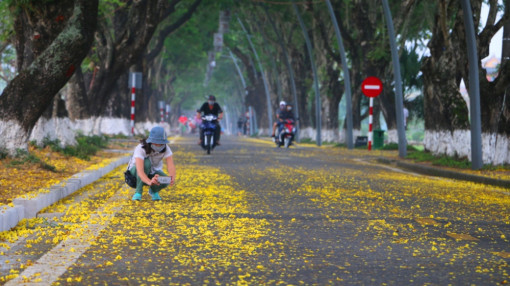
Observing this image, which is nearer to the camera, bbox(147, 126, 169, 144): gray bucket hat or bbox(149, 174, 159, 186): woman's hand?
bbox(149, 174, 159, 186): woman's hand

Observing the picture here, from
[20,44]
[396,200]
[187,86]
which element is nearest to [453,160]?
[396,200]

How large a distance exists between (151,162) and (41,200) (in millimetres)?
1638

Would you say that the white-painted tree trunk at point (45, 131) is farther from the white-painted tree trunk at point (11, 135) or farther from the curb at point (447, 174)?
the curb at point (447, 174)

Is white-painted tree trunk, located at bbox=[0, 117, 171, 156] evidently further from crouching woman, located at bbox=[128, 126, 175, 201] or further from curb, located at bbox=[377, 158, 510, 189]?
curb, located at bbox=[377, 158, 510, 189]

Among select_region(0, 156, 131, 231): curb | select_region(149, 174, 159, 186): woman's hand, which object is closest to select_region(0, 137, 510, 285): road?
select_region(0, 156, 131, 231): curb

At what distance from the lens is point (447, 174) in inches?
676

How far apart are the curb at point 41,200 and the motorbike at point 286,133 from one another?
59.8 ft

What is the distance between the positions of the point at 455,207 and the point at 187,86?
97.5m

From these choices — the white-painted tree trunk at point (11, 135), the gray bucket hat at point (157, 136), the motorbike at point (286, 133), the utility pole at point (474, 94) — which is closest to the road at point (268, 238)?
the gray bucket hat at point (157, 136)

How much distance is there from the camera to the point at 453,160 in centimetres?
2005

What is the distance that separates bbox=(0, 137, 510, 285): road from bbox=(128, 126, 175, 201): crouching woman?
0.79ft

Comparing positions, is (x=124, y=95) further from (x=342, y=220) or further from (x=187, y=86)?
(x=187, y=86)

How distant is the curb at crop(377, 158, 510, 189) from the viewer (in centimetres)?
1465

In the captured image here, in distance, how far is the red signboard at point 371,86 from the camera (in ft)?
91.8
